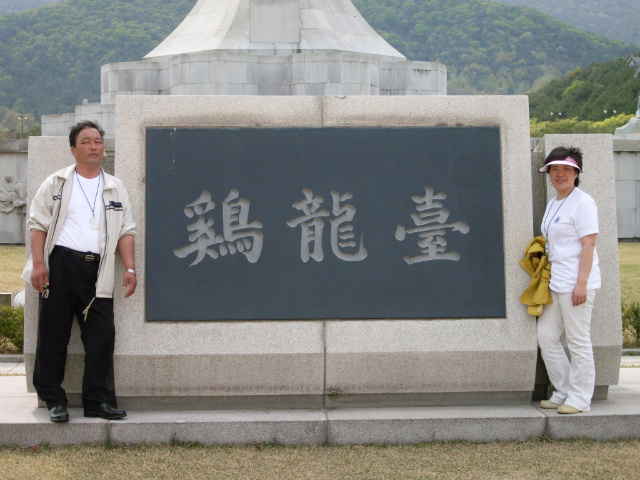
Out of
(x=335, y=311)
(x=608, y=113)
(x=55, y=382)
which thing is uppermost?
(x=608, y=113)

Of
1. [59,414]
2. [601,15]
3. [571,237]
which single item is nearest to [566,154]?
[571,237]

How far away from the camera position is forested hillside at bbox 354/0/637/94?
224 ft

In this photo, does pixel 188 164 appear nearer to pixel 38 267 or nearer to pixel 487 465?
pixel 38 267

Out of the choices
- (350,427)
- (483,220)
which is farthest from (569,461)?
(483,220)

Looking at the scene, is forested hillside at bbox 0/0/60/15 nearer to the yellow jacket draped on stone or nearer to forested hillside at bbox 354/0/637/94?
forested hillside at bbox 354/0/637/94

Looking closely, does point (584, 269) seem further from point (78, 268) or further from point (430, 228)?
point (78, 268)

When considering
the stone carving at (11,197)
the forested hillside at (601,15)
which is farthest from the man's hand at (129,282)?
the forested hillside at (601,15)

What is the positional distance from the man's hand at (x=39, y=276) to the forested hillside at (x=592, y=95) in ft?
131

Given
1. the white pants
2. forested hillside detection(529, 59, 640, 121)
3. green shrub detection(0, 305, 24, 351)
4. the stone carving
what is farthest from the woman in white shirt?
forested hillside detection(529, 59, 640, 121)

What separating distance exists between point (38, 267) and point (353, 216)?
5.36 ft

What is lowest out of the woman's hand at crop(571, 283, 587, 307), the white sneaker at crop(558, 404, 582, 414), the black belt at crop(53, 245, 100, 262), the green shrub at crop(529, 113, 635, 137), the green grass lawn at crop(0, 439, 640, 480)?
the green grass lawn at crop(0, 439, 640, 480)

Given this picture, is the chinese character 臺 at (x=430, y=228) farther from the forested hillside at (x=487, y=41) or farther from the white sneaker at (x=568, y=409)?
the forested hillside at (x=487, y=41)

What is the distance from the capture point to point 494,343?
170 inches

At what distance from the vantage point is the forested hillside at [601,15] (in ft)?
343
